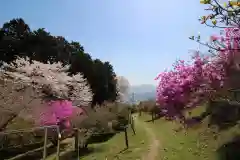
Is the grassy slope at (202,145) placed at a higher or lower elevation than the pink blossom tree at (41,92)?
lower

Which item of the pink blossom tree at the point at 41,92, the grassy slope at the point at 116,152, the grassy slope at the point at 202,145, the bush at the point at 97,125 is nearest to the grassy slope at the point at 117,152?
the grassy slope at the point at 116,152

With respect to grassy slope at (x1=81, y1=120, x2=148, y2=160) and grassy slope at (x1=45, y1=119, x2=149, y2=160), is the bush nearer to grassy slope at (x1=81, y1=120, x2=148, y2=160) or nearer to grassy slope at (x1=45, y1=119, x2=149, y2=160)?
grassy slope at (x1=45, y1=119, x2=149, y2=160)

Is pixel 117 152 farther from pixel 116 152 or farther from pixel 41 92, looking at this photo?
pixel 41 92

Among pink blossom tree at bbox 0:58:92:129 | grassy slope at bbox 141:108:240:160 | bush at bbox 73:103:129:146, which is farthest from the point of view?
bush at bbox 73:103:129:146

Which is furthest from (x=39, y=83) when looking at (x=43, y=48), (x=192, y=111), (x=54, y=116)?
(x=192, y=111)

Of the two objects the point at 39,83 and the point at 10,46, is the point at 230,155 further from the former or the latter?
the point at 10,46

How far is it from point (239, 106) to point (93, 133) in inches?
724

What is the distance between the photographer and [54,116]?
18.0 metres

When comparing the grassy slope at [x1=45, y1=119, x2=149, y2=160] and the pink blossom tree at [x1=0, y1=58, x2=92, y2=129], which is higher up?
the pink blossom tree at [x1=0, y1=58, x2=92, y2=129]

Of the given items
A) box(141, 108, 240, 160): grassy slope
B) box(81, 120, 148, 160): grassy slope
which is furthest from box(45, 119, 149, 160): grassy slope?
box(141, 108, 240, 160): grassy slope

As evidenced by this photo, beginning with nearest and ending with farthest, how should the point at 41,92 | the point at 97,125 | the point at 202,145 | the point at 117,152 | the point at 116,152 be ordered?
Answer: the point at 202,145
the point at 117,152
the point at 116,152
the point at 41,92
the point at 97,125

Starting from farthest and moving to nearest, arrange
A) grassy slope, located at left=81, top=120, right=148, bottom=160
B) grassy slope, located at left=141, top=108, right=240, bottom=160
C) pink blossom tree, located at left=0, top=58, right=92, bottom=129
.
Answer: pink blossom tree, located at left=0, top=58, right=92, bottom=129 < grassy slope, located at left=81, top=120, right=148, bottom=160 < grassy slope, located at left=141, top=108, right=240, bottom=160

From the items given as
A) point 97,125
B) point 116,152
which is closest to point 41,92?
point 97,125

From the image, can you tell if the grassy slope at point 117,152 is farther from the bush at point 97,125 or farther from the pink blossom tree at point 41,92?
the pink blossom tree at point 41,92
